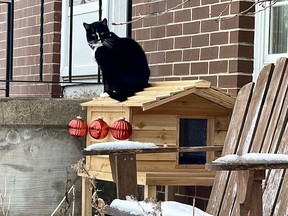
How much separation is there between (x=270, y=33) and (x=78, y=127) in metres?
1.41

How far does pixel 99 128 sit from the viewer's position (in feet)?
19.0

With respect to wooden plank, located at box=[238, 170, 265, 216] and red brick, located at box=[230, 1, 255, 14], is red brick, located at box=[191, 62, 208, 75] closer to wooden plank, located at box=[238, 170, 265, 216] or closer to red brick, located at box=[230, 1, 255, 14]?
red brick, located at box=[230, 1, 255, 14]

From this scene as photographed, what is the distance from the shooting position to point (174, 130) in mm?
5531

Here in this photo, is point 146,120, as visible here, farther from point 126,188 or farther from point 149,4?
point 149,4

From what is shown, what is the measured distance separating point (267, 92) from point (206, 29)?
140cm

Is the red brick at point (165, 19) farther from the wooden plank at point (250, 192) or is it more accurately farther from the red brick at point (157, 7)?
the wooden plank at point (250, 192)

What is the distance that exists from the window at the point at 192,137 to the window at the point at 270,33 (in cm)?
57

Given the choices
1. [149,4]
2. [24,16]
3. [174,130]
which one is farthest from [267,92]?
[24,16]

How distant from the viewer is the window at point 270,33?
5.80m

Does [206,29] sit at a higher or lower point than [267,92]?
higher

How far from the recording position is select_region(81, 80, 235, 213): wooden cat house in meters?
5.38

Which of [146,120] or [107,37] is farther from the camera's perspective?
[107,37]

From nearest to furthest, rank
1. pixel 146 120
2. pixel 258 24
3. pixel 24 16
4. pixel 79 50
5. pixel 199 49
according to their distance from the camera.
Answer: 1. pixel 146 120
2. pixel 258 24
3. pixel 199 49
4. pixel 79 50
5. pixel 24 16

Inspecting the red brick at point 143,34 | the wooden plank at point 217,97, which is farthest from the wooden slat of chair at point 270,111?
Answer: the red brick at point 143,34
